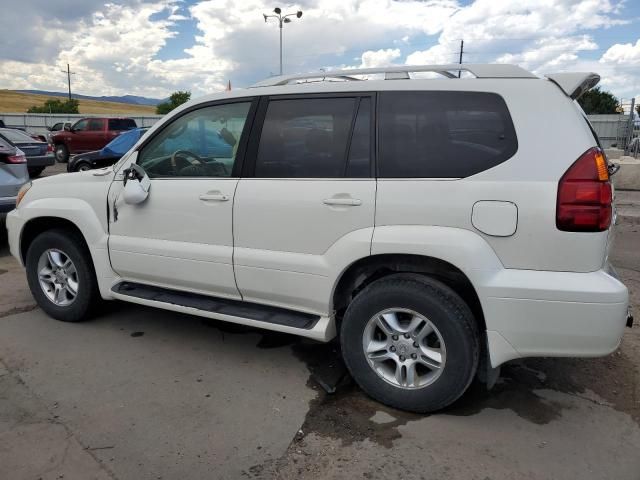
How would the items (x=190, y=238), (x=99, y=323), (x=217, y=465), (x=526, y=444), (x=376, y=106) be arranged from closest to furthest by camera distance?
(x=217, y=465) → (x=526, y=444) → (x=376, y=106) → (x=190, y=238) → (x=99, y=323)

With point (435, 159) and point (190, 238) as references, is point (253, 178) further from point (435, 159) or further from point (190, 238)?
point (435, 159)

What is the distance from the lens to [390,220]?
2.83 meters

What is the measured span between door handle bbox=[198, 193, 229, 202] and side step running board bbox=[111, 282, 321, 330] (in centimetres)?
70

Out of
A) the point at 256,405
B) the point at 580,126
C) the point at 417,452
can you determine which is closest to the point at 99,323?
the point at 256,405

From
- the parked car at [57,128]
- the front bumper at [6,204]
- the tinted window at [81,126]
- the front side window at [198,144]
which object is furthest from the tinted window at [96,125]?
the front side window at [198,144]

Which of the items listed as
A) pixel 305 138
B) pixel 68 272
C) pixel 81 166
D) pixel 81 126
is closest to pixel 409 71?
pixel 305 138

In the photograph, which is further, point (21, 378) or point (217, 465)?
point (21, 378)

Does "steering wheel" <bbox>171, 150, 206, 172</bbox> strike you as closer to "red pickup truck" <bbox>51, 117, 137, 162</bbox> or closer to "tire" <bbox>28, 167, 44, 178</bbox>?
"tire" <bbox>28, 167, 44, 178</bbox>

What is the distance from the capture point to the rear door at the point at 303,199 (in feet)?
9.71

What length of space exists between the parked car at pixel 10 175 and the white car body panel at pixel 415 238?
3.74m

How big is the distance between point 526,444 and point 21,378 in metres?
3.12

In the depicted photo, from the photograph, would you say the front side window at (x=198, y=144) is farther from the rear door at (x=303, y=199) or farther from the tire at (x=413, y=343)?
the tire at (x=413, y=343)

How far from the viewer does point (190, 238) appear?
351 cm

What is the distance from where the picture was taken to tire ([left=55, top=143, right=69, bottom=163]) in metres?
22.9
